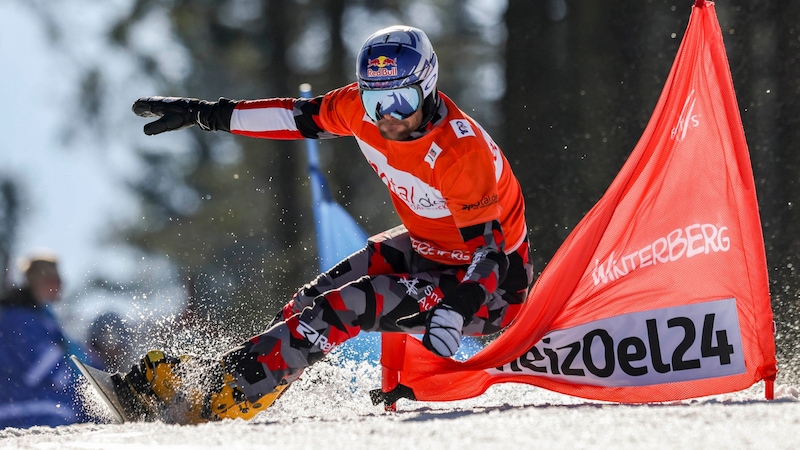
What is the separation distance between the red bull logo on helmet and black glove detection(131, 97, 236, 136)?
83 centimetres

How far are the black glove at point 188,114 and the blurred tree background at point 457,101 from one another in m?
3.10

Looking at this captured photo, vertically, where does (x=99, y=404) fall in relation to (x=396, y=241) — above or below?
below

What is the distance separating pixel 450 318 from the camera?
10.3 ft

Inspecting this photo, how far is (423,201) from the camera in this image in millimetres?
3758

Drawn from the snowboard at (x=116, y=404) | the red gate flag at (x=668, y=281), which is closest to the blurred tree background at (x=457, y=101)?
the red gate flag at (x=668, y=281)

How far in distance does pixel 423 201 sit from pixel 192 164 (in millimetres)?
7293

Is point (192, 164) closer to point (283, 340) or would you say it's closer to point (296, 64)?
point (296, 64)

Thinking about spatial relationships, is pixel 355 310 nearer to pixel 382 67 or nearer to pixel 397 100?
pixel 397 100

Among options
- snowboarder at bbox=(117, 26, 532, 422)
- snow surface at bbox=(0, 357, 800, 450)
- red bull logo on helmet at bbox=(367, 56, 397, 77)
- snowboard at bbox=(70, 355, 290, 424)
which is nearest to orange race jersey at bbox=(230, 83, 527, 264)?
snowboarder at bbox=(117, 26, 532, 422)

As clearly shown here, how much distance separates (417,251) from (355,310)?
1.73ft

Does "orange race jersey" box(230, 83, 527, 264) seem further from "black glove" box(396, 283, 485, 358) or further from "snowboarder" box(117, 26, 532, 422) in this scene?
"black glove" box(396, 283, 485, 358)

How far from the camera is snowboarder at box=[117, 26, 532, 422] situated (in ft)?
11.3

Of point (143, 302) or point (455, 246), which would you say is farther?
point (143, 302)

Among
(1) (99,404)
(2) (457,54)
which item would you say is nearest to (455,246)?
(1) (99,404)
